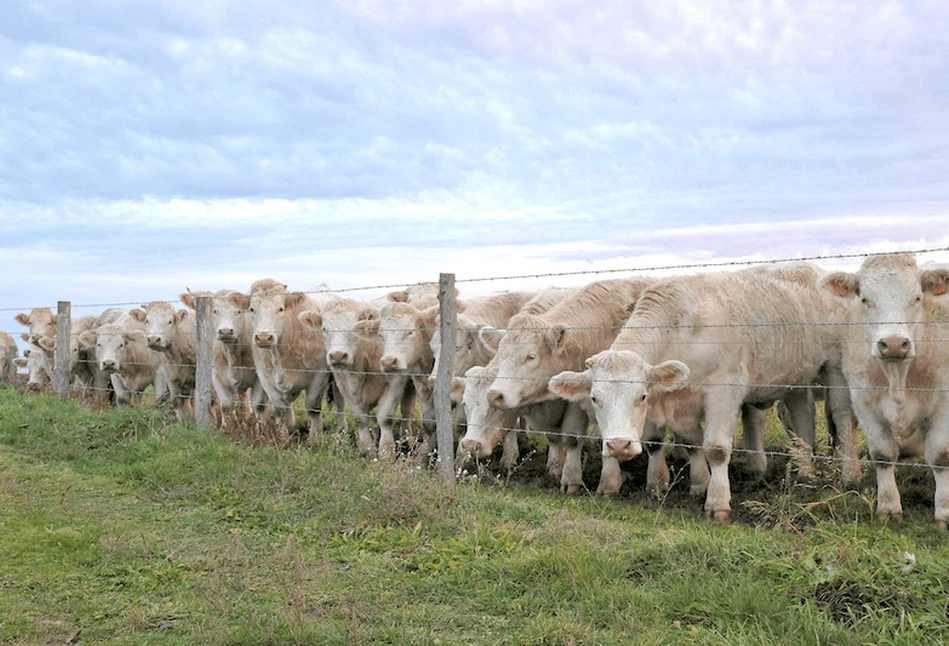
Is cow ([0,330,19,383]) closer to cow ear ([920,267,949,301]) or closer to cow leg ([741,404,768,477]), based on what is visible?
cow leg ([741,404,768,477])

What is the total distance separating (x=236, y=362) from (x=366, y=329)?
3.09 m

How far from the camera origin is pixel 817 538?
686 centimetres

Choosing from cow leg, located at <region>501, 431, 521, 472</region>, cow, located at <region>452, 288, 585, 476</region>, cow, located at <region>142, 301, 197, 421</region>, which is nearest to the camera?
cow, located at <region>452, 288, 585, 476</region>

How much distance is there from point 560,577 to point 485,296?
8524mm

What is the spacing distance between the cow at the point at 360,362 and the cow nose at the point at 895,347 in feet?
20.6

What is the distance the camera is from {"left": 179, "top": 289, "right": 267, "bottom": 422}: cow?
1385 cm

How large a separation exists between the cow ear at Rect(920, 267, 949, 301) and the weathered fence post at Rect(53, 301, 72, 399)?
15279mm

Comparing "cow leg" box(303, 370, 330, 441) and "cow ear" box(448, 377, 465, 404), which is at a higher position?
"cow ear" box(448, 377, 465, 404)

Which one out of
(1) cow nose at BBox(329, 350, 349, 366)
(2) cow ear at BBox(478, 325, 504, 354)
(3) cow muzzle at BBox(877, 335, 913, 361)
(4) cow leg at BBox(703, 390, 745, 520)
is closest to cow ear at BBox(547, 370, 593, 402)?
(4) cow leg at BBox(703, 390, 745, 520)

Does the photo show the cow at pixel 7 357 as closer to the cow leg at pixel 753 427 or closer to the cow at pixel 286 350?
the cow at pixel 286 350

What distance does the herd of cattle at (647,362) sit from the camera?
27.1 ft

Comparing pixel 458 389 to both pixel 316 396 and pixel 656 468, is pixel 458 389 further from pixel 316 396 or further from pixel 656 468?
pixel 316 396

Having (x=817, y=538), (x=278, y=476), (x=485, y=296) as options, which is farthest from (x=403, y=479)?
(x=485, y=296)

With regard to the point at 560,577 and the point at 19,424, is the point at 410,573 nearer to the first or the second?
the point at 560,577
